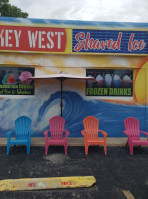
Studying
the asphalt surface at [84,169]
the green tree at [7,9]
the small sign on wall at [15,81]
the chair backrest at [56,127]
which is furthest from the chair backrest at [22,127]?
the green tree at [7,9]

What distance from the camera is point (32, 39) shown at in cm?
600

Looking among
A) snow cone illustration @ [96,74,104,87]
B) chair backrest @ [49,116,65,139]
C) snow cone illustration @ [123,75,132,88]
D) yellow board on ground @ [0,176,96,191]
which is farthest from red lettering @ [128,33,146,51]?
yellow board on ground @ [0,176,96,191]

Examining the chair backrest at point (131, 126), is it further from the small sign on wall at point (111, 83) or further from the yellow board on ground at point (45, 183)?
the yellow board on ground at point (45, 183)

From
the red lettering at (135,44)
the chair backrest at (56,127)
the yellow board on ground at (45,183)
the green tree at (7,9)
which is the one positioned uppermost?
the green tree at (7,9)

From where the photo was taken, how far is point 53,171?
3.67 m

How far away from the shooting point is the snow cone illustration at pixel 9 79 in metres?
6.21

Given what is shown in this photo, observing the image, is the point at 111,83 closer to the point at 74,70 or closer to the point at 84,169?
the point at 74,70

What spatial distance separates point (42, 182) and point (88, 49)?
4.83 metres

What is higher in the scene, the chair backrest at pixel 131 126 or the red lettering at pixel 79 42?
the red lettering at pixel 79 42

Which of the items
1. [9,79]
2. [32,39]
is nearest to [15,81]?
[9,79]

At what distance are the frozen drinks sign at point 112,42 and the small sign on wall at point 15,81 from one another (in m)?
2.13

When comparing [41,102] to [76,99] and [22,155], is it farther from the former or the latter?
[22,155]

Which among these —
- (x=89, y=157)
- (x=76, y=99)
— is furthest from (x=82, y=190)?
(x=76, y=99)

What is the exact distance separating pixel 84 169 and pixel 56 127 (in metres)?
1.85
